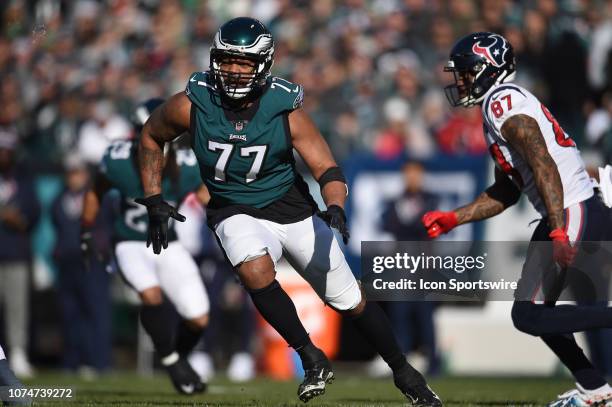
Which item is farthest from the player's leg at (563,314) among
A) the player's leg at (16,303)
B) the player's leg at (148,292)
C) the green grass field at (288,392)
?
the player's leg at (16,303)

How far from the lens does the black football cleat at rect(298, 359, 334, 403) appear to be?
5.93 meters

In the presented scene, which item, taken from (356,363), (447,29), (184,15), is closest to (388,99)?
(447,29)

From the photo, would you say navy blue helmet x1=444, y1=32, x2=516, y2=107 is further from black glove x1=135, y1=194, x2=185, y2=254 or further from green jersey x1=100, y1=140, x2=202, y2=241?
green jersey x1=100, y1=140, x2=202, y2=241

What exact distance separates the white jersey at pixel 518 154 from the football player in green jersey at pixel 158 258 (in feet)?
8.72

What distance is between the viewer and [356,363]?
40.8 feet

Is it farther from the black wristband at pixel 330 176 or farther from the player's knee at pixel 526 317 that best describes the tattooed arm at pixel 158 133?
the player's knee at pixel 526 317

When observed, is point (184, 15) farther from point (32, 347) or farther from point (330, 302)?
point (330, 302)

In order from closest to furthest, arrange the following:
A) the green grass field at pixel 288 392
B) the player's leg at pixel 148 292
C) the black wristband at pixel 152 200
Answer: the black wristband at pixel 152 200 < the green grass field at pixel 288 392 < the player's leg at pixel 148 292

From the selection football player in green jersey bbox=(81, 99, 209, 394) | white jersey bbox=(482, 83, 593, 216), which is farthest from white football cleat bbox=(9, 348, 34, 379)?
white jersey bbox=(482, 83, 593, 216)

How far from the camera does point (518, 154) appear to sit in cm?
655

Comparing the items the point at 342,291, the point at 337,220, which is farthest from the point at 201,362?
the point at 337,220

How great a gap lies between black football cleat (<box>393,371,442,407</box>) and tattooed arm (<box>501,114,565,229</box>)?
1.09m

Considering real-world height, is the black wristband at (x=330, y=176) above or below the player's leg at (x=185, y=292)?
above

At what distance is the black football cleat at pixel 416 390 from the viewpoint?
20.6 ft
